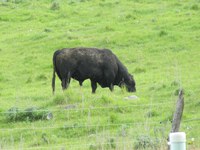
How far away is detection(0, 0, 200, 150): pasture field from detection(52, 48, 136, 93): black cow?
1.60 ft

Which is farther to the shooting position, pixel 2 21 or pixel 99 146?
pixel 2 21

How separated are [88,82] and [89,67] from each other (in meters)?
2.31

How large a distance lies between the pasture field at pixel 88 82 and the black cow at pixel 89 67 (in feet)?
1.60

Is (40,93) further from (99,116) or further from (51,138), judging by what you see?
(51,138)

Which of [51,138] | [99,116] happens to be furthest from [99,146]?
[99,116]

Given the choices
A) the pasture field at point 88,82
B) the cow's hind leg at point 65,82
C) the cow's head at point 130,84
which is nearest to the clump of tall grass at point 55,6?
the pasture field at point 88,82

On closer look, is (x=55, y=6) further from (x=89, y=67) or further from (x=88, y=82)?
(x=89, y=67)

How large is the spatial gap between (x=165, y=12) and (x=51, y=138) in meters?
21.2

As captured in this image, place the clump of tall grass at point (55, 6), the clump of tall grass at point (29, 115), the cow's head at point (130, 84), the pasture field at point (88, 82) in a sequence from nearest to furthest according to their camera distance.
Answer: the pasture field at point (88, 82), the clump of tall grass at point (29, 115), the cow's head at point (130, 84), the clump of tall grass at point (55, 6)

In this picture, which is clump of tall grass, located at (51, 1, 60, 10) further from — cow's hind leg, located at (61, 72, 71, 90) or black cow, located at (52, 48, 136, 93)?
cow's hind leg, located at (61, 72, 71, 90)

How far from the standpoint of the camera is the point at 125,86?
22.8 meters

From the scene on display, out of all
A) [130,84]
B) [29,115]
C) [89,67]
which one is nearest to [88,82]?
[89,67]

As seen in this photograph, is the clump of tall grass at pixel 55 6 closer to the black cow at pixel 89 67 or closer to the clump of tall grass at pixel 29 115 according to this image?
the black cow at pixel 89 67

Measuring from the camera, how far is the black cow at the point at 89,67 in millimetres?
22734
